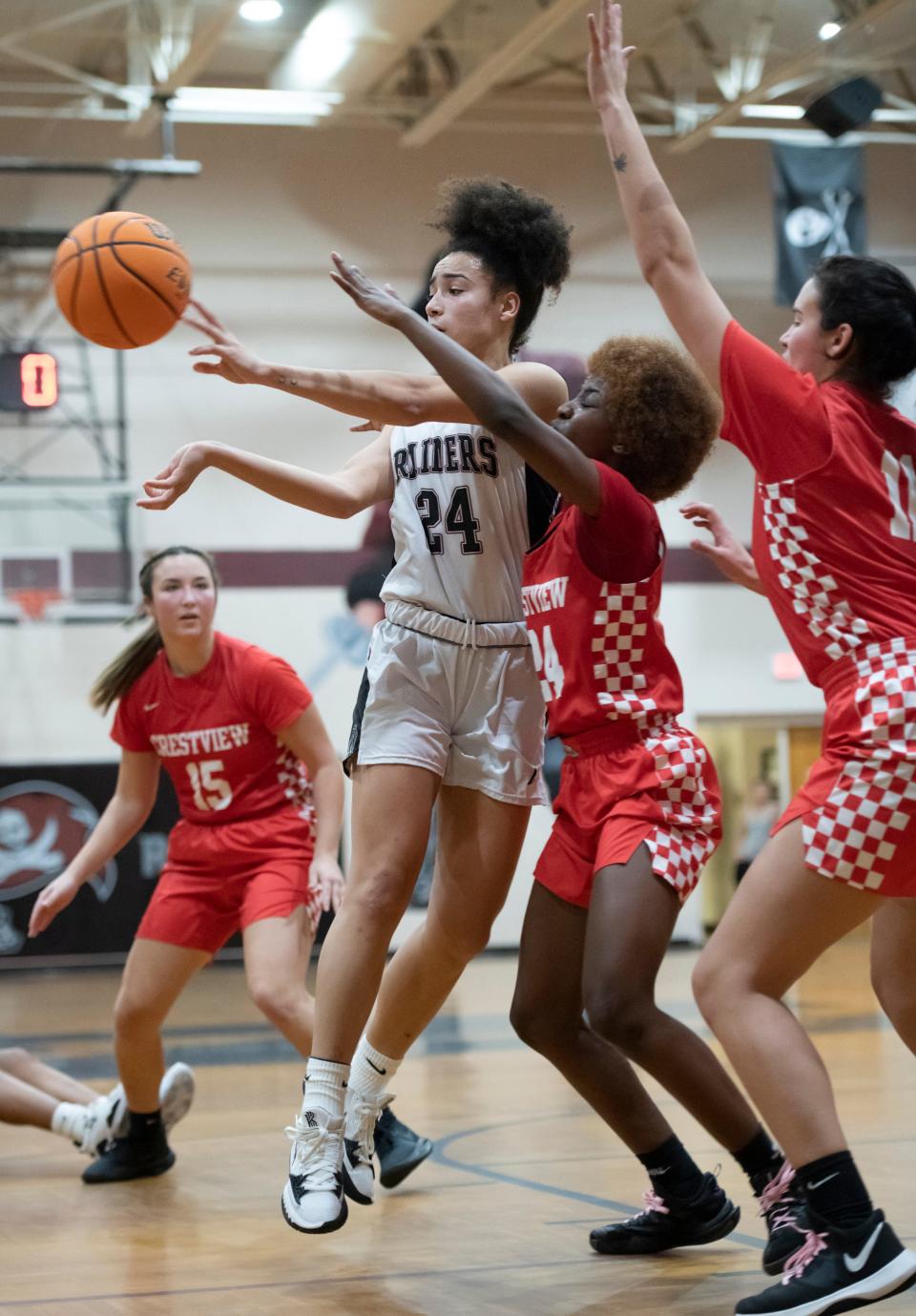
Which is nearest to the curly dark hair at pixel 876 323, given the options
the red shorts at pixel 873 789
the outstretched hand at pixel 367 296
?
the red shorts at pixel 873 789

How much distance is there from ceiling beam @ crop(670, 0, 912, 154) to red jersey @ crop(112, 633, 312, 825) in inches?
342

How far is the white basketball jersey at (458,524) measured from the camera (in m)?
3.84

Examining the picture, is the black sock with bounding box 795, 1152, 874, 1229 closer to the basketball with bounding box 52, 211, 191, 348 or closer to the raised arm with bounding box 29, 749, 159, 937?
the basketball with bounding box 52, 211, 191, 348

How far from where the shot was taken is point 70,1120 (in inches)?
205

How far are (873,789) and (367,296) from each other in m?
1.44

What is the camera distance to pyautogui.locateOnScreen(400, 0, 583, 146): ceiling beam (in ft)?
37.8

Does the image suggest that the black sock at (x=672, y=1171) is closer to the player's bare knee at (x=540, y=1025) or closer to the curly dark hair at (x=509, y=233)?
the player's bare knee at (x=540, y=1025)

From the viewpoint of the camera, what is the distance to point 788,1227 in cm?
331

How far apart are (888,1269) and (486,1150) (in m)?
2.57

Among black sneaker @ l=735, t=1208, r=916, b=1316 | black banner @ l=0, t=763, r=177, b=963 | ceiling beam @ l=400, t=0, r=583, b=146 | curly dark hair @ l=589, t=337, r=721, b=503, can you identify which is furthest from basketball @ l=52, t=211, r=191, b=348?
black banner @ l=0, t=763, r=177, b=963

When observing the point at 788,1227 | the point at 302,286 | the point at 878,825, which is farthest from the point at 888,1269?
the point at 302,286

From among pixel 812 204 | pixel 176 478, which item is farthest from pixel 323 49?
pixel 176 478

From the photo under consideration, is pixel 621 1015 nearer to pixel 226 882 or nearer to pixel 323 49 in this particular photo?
pixel 226 882

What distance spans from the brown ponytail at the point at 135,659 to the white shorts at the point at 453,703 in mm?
1708
